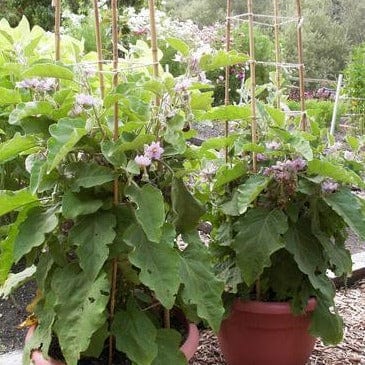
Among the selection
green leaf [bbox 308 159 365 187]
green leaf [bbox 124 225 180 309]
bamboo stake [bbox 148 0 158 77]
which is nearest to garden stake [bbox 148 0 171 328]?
bamboo stake [bbox 148 0 158 77]

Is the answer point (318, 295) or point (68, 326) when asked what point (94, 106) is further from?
point (318, 295)

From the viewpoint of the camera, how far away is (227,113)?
2270mm

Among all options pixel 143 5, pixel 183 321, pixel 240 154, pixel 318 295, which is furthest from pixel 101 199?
pixel 143 5

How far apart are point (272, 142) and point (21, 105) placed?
3.21 ft

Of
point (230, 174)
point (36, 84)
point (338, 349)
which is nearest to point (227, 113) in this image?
point (230, 174)

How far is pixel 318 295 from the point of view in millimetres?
2447

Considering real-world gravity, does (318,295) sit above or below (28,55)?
below

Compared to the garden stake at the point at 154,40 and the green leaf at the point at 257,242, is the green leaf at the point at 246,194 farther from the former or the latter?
the garden stake at the point at 154,40

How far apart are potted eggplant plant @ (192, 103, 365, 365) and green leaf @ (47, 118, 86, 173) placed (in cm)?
57

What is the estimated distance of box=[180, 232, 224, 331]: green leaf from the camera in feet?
6.31

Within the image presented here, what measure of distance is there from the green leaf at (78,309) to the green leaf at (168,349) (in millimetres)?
253

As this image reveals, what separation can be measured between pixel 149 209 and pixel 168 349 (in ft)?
1.70

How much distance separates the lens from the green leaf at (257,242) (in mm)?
2234

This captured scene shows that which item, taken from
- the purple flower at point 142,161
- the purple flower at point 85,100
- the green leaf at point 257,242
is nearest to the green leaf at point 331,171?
the green leaf at point 257,242
